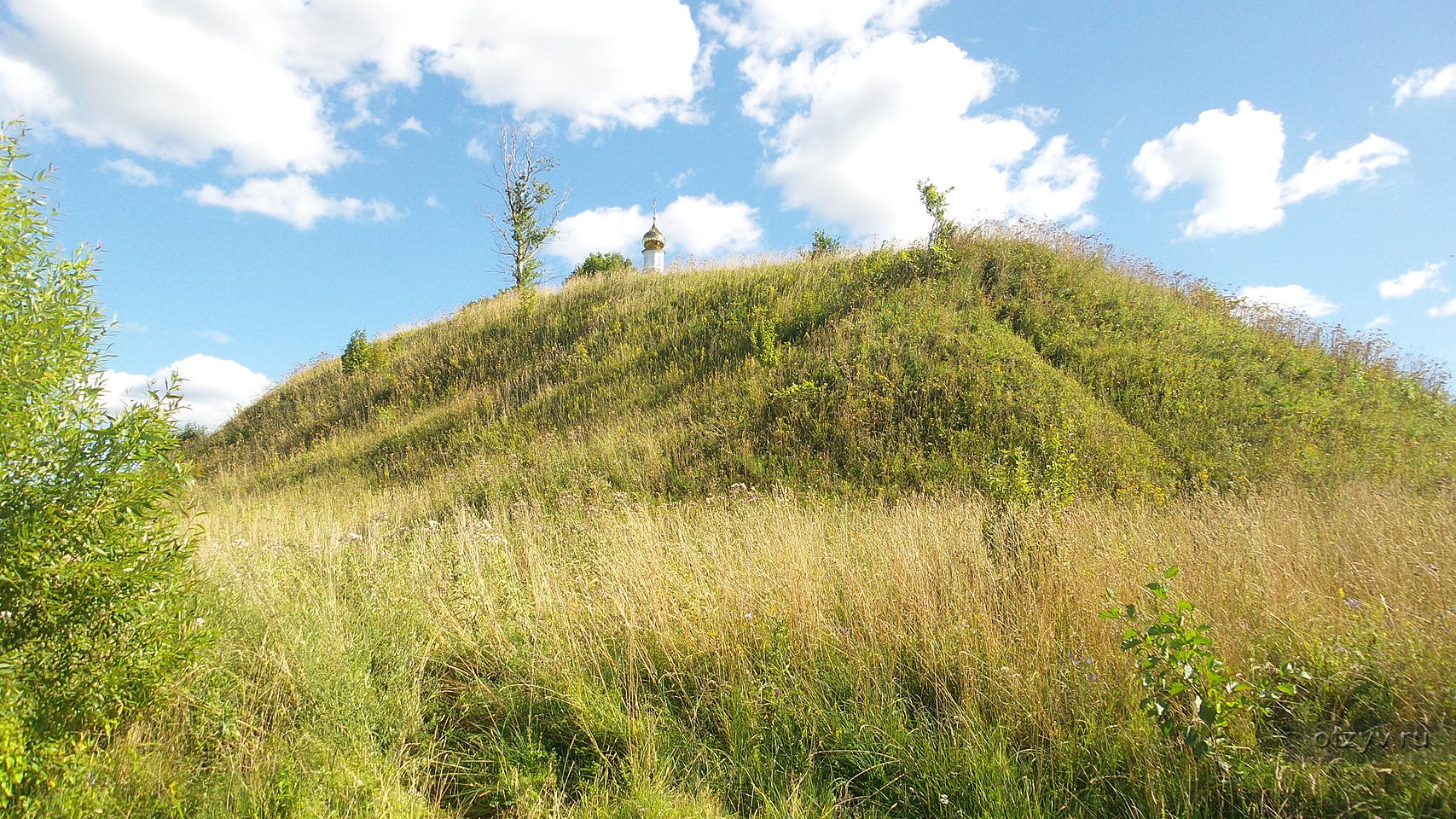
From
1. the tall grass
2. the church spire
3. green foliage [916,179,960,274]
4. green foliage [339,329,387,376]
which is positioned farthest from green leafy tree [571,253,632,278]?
the tall grass

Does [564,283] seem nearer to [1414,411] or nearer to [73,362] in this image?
[73,362]

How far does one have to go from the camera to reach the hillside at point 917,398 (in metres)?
8.77

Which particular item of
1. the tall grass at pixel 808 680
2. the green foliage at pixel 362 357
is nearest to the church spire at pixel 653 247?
the green foliage at pixel 362 357

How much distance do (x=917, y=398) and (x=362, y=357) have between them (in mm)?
17492

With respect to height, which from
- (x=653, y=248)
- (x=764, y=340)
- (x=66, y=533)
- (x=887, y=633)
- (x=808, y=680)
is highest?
(x=653, y=248)

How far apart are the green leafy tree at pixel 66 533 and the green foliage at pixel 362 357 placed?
1801 centimetres

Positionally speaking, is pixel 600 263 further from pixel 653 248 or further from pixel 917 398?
pixel 917 398

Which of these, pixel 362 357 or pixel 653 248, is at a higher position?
pixel 653 248

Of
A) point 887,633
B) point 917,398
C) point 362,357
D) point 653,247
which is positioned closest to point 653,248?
point 653,247

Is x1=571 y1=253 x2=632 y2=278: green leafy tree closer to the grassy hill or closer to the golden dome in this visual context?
the golden dome

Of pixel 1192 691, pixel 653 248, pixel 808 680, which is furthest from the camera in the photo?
pixel 653 248

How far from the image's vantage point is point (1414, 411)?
10.4m

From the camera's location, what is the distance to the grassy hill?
2969mm

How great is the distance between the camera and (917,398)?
10039 millimetres
